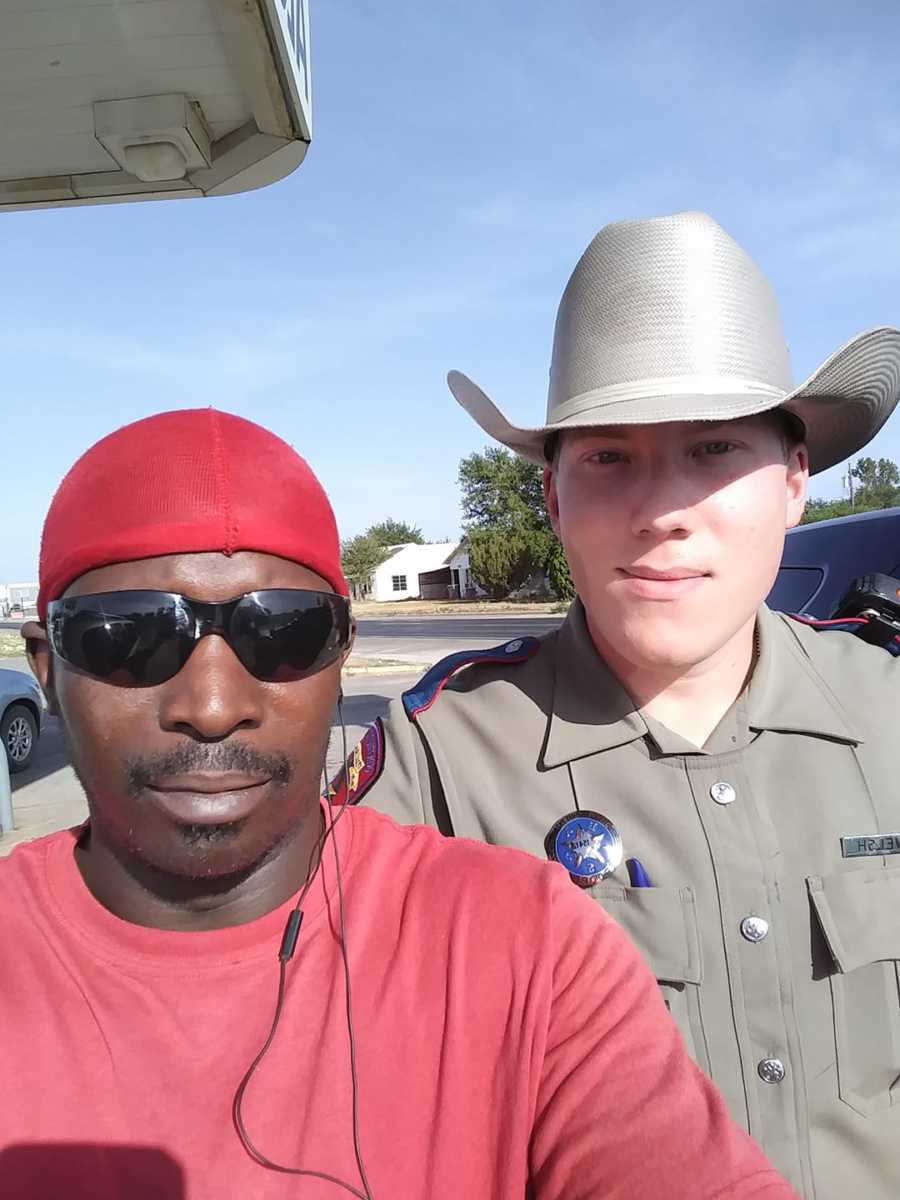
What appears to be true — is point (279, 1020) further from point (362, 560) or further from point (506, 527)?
point (362, 560)

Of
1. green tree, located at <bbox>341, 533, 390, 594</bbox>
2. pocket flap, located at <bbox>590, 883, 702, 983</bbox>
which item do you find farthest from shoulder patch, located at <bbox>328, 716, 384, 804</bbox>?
green tree, located at <bbox>341, 533, 390, 594</bbox>

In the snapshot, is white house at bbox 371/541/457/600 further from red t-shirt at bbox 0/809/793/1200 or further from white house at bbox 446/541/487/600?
red t-shirt at bbox 0/809/793/1200

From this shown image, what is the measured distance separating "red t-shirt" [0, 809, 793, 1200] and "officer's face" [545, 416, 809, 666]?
54 centimetres

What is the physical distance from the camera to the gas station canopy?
5.21 ft

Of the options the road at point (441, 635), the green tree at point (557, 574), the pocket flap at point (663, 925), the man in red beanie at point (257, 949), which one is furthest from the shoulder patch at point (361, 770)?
the green tree at point (557, 574)

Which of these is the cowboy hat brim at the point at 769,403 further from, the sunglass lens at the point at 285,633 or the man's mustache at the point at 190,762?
the man's mustache at the point at 190,762

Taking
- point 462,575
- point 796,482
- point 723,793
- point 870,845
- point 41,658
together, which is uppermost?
point 462,575

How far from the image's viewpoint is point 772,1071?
59.7 inches

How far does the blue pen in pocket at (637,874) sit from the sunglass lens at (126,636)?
3.06ft

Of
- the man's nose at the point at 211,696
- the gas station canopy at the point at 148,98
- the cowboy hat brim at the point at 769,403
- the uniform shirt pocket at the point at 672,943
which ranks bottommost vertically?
the uniform shirt pocket at the point at 672,943

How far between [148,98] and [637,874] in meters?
1.81

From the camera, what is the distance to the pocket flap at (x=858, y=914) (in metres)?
1.59

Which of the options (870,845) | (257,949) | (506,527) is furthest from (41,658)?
(506,527)

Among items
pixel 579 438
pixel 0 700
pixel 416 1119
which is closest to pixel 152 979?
pixel 416 1119
